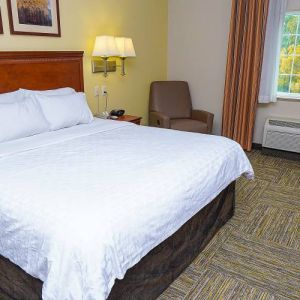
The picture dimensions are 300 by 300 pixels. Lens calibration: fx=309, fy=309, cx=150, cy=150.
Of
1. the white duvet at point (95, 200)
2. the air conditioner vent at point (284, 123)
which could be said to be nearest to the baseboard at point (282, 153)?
the air conditioner vent at point (284, 123)

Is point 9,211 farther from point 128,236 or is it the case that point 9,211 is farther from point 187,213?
point 187,213

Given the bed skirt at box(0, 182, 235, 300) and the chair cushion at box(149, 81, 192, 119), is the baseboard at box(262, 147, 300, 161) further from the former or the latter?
the bed skirt at box(0, 182, 235, 300)

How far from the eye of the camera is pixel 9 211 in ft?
4.71

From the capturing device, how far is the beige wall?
322cm

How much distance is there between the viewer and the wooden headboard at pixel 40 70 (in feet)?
9.15

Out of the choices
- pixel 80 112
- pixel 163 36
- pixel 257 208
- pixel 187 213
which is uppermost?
pixel 163 36

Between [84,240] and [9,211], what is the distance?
45 cm

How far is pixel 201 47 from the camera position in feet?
15.0

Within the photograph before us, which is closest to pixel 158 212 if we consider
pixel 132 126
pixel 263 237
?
pixel 263 237

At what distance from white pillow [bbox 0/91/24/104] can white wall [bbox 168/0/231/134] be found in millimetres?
2781

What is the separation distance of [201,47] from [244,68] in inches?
30.2

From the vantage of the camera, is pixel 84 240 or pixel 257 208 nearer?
pixel 84 240

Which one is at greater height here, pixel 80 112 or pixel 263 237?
pixel 80 112

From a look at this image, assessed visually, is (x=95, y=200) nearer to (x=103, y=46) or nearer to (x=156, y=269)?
(x=156, y=269)
